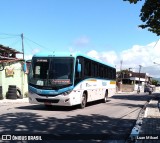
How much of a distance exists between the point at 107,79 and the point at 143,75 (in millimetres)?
116270

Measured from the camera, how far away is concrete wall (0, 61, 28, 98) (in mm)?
28953

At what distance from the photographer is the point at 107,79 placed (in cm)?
2716

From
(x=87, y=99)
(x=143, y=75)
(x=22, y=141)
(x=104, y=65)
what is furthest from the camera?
(x=143, y=75)

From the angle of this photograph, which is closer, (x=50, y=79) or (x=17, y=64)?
(x=50, y=79)

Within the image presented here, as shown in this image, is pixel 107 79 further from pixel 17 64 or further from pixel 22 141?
pixel 22 141

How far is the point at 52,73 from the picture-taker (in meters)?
17.9

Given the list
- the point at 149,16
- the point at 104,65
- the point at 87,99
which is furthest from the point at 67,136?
the point at 104,65

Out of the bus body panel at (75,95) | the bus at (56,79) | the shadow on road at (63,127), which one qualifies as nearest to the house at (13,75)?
the bus body panel at (75,95)

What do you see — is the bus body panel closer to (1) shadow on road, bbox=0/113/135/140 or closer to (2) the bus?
(2) the bus

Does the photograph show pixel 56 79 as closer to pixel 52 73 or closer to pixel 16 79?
pixel 52 73

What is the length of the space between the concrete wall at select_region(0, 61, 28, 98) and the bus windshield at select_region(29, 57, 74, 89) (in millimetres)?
11159

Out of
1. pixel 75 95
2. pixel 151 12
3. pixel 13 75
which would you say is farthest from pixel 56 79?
pixel 13 75

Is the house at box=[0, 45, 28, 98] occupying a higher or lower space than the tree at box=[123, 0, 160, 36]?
lower

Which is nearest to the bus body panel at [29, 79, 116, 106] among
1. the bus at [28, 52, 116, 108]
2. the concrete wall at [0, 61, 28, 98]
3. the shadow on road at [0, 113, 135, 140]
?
the bus at [28, 52, 116, 108]
